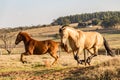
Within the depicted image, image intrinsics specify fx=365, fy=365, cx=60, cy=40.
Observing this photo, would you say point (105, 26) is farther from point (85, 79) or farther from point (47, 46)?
point (85, 79)

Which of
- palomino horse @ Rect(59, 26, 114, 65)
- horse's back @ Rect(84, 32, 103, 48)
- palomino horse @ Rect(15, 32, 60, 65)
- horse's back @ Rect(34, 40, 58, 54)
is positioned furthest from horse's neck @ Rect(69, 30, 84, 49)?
horse's back @ Rect(34, 40, 58, 54)

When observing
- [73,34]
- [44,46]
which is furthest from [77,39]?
[44,46]

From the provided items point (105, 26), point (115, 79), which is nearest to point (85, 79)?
point (115, 79)

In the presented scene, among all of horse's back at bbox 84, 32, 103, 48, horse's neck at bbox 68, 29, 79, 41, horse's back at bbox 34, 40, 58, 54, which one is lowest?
horse's back at bbox 34, 40, 58, 54

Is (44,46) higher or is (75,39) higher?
(75,39)

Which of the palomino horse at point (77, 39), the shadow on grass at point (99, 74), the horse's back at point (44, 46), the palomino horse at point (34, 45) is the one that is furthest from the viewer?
the horse's back at point (44, 46)

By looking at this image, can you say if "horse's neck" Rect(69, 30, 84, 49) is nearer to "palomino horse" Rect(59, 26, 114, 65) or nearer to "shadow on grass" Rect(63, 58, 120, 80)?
"palomino horse" Rect(59, 26, 114, 65)

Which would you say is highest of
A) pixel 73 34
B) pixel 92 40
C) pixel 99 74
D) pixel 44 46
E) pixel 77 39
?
pixel 73 34

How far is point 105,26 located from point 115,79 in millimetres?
120536

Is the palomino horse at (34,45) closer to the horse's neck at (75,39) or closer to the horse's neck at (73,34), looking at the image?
the horse's neck at (75,39)

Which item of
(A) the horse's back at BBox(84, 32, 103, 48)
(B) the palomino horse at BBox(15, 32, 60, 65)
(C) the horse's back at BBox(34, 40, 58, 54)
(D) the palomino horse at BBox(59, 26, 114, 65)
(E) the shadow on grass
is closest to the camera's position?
(E) the shadow on grass

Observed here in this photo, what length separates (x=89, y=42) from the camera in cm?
1823

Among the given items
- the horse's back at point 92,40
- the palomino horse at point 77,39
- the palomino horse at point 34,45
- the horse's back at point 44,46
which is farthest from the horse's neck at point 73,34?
the horse's back at point 44,46

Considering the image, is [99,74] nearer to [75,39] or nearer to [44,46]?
[75,39]
